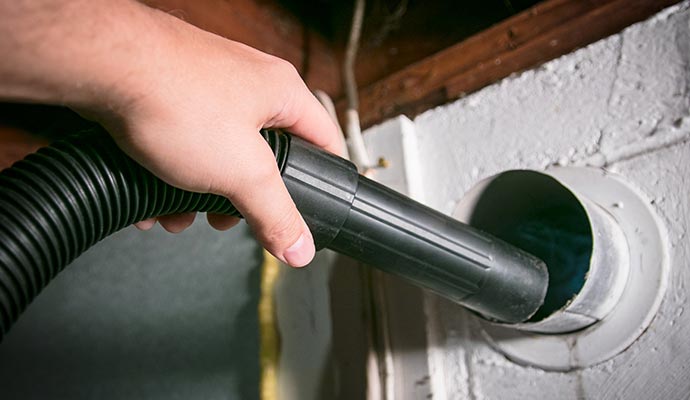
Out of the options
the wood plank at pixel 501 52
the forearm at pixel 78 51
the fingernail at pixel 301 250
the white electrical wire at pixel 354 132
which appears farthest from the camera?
the white electrical wire at pixel 354 132

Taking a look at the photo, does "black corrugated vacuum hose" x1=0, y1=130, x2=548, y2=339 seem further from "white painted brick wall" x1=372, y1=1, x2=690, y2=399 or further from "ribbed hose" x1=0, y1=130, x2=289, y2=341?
"white painted brick wall" x1=372, y1=1, x2=690, y2=399

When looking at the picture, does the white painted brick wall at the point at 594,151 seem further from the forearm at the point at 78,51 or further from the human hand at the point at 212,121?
the forearm at the point at 78,51

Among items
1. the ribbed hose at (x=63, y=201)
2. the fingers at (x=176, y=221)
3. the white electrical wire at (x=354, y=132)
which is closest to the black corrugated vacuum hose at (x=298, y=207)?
the ribbed hose at (x=63, y=201)

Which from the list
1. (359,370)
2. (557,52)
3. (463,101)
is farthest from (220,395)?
(557,52)

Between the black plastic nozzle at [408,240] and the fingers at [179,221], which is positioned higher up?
the fingers at [179,221]

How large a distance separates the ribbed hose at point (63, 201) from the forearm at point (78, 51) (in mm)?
79

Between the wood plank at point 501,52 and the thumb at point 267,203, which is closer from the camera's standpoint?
the thumb at point 267,203

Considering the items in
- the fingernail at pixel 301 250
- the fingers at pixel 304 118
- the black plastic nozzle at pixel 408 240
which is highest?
the fingers at pixel 304 118

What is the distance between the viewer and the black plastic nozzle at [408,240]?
0.48 m

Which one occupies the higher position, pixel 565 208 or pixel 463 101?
pixel 463 101

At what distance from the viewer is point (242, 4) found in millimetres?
1110

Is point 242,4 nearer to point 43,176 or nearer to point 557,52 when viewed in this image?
point 557,52

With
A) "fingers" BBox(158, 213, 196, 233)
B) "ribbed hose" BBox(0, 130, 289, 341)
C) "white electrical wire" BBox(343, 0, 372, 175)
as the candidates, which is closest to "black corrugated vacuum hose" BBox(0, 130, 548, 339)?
"ribbed hose" BBox(0, 130, 289, 341)

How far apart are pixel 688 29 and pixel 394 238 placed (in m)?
0.43
